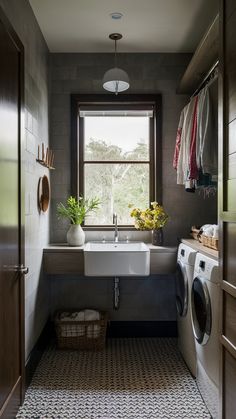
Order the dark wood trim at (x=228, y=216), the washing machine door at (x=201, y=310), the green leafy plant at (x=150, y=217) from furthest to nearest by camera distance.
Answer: the green leafy plant at (x=150, y=217) < the washing machine door at (x=201, y=310) < the dark wood trim at (x=228, y=216)

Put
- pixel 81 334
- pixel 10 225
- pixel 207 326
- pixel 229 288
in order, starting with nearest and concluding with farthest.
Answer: pixel 229 288 → pixel 10 225 → pixel 207 326 → pixel 81 334

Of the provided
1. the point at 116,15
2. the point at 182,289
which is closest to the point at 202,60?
the point at 116,15

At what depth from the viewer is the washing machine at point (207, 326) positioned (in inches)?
83.3

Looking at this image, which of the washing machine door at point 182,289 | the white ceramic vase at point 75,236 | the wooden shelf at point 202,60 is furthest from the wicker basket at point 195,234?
the wooden shelf at point 202,60

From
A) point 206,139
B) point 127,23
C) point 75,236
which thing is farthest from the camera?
point 75,236

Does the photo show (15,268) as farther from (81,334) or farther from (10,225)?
(81,334)

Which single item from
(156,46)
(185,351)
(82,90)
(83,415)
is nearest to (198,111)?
(156,46)

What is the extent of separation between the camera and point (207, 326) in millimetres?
2236

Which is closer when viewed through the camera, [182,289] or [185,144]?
[182,289]

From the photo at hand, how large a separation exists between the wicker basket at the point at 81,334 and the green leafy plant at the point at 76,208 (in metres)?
0.91

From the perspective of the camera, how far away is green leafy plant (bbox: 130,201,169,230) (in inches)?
137

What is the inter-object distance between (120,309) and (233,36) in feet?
8.96

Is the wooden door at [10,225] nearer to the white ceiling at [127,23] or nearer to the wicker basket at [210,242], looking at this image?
the white ceiling at [127,23]

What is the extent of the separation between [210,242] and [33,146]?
1.50m
